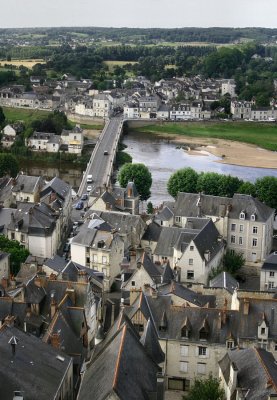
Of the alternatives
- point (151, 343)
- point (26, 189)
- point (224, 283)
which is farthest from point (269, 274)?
point (26, 189)

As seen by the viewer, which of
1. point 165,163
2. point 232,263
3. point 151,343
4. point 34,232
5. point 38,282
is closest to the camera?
point 151,343

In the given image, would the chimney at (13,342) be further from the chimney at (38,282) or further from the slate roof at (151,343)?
the chimney at (38,282)

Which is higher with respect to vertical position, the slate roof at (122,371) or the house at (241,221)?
the slate roof at (122,371)

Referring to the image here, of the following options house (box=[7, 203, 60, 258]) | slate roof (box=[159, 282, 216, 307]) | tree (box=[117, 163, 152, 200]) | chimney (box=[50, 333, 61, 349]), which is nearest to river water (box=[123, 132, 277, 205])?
tree (box=[117, 163, 152, 200])

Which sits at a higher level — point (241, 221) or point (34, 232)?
point (241, 221)

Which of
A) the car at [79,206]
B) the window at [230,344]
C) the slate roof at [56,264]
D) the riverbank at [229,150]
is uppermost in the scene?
the window at [230,344]

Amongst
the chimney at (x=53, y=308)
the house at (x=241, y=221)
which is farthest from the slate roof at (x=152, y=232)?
the chimney at (x=53, y=308)

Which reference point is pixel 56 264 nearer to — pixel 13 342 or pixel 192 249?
pixel 192 249
